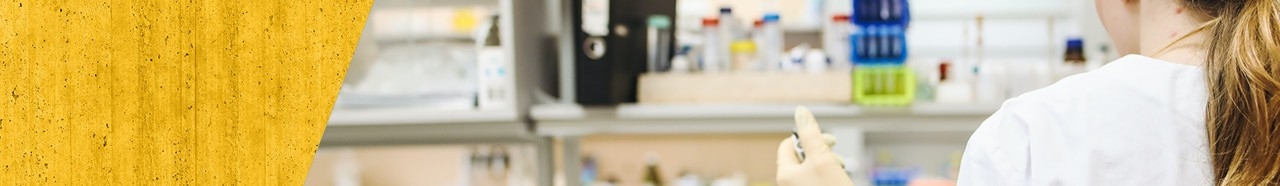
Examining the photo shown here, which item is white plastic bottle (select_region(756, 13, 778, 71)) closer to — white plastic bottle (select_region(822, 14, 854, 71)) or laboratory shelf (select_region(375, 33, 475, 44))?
white plastic bottle (select_region(822, 14, 854, 71))

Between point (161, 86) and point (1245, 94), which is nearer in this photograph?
point (1245, 94)

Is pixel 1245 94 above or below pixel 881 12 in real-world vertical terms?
below

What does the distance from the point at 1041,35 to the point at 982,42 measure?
159 millimetres

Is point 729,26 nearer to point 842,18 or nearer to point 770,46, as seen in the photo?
point 770,46

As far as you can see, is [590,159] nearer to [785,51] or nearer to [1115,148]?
[785,51]

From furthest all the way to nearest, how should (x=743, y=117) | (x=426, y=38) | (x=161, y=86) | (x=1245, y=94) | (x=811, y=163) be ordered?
(x=426, y=38)
(x=743, y=117)
(x=161, y=86)
(x=811, y=163)
(x=1245, y=94)

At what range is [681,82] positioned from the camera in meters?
2.05

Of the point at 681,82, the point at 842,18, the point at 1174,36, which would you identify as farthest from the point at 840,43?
the point at 1174,36

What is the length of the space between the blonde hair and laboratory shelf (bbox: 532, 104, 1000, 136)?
1.14 meters

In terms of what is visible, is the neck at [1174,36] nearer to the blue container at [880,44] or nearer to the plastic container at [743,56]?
the blue container at [880,44]

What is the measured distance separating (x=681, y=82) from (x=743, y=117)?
14cm

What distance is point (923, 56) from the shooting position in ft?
7.95

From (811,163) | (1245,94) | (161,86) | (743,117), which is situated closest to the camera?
(1245,94)

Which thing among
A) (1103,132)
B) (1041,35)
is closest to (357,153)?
(1041,35)
